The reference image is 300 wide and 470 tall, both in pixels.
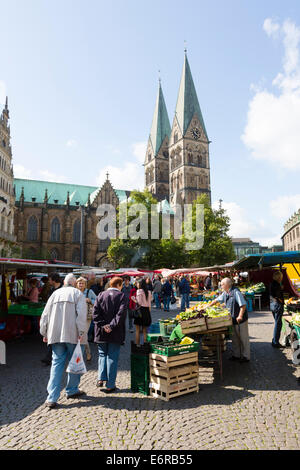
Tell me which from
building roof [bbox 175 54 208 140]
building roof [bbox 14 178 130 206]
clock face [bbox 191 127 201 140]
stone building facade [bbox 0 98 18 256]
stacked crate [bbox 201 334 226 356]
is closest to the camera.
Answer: stacked crate [bbox 201 334 226 356]

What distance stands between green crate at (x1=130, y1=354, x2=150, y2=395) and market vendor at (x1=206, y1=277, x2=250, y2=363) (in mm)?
2288

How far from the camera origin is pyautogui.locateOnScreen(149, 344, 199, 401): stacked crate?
16.9 ft

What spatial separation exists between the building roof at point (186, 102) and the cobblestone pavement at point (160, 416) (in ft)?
223

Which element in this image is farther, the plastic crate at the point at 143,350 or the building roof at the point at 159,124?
the building roof at the point at 159,124

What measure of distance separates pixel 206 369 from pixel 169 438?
3199mm

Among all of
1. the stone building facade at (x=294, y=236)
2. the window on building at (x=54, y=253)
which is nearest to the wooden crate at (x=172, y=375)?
the window on building at (x=54, y=253)

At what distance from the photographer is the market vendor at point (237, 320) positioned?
6844 millimetres

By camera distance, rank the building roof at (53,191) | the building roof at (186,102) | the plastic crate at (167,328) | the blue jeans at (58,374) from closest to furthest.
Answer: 1. the blue jeans at (58,374)
2. the plastic crate at (167,328)
3. the building roof at (53,191)
4. the building roof at (186,102)

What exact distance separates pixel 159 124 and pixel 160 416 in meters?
83.1

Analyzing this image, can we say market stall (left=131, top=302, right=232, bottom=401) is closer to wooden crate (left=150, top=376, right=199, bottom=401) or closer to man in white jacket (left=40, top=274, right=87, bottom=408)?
wooden crate (left=150, top=376, right=199, bottom=401)

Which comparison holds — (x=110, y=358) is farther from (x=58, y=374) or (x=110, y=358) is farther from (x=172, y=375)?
(x=172, y=375)

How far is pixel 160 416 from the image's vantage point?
4.50m

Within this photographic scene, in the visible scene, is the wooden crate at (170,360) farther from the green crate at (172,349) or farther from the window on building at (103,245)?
the window on building at (103,245)

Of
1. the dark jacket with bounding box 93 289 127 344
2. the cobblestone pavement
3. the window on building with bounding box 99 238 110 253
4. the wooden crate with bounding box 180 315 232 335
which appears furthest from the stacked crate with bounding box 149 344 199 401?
the window on building with bounding box 99 238 110 253
